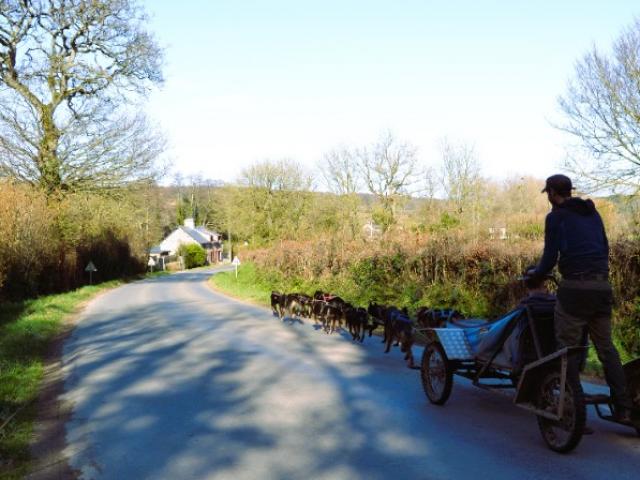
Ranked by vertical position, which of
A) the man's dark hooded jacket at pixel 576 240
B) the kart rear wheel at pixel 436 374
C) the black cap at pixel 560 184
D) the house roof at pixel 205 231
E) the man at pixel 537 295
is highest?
the house roof at pixel 205 231

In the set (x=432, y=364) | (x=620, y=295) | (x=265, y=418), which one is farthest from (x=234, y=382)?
(x=620, y=295)

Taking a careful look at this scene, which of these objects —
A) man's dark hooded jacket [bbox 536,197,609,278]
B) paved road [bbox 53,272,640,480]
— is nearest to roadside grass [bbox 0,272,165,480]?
paved road [bbox 53,272,640,480]

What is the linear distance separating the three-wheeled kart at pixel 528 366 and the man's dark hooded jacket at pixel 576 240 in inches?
20.6

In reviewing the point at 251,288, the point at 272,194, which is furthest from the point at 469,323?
the point at 272,194

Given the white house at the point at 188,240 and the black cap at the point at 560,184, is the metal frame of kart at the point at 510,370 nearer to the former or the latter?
the black cap at the point at 560,184

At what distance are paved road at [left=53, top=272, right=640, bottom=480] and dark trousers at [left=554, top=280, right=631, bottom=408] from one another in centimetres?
58

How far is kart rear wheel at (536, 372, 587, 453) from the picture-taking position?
14.9 ft

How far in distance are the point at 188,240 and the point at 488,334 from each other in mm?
94646

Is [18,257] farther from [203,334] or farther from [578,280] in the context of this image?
[578,280]

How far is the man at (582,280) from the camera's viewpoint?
477cm

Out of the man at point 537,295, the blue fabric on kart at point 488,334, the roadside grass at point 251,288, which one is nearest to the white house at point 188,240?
the roadside grass at point 251,288

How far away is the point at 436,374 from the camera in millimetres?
6449

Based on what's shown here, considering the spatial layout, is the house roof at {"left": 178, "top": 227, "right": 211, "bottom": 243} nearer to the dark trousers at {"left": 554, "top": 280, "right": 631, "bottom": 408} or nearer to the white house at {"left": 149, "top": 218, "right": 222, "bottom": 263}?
the white house at {"left": 149, "top": 218, "right": 222, "bottom": 263}

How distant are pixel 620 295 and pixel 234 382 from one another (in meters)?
7.36
